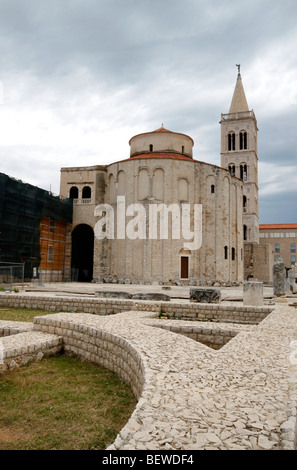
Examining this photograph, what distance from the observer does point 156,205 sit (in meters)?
28.0

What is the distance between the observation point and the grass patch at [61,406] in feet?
11.7

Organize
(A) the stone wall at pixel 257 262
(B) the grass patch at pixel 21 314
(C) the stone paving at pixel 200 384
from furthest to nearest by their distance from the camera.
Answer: (A) the stone wall at pixel 257 262 < (B) the grass patch at pixel 21 314 < (C) the stone paving at pixel 200 384

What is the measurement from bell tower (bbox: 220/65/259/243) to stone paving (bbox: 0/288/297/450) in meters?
39.1

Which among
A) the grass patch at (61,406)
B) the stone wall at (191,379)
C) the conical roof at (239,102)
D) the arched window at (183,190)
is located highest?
the conical roof at (239,102)

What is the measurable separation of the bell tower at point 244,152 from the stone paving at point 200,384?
3908cm

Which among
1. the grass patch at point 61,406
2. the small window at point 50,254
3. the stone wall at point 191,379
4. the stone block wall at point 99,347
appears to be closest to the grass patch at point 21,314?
the stone block wall at point 99,347

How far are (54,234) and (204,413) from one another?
91.6 ft

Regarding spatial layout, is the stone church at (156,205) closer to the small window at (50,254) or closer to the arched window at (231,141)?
the small window at (50,254)

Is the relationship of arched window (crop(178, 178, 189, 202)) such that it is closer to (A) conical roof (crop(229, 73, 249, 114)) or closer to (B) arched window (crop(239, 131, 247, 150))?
(B) arched window (crop(239, 131, 247, 150))

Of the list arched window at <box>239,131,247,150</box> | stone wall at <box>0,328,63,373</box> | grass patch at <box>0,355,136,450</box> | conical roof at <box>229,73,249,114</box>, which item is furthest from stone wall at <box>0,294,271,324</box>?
conical roof at <box>229,73,249,114</box>

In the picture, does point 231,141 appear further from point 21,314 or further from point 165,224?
point 21,314

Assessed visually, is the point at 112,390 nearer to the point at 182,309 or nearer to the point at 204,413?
the point at 204,413

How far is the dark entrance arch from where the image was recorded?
31.6 meters

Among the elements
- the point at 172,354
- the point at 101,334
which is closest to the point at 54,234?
the point at 101,334
